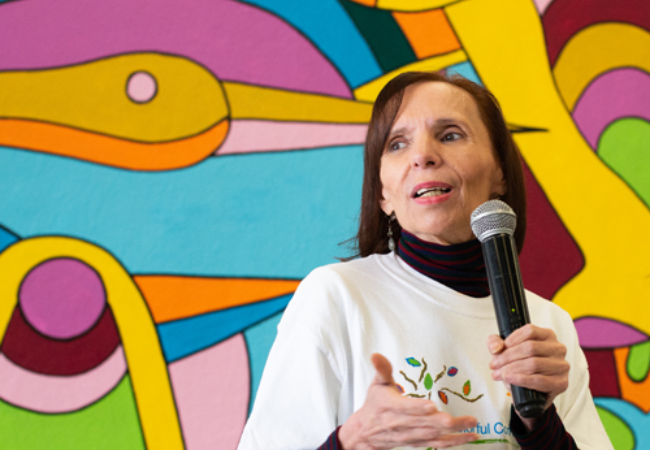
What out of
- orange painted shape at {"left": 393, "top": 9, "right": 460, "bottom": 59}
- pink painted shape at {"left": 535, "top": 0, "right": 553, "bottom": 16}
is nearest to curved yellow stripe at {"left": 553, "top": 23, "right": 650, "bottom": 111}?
pink painted shape at {"left": 535, "top": 0, "right": 553, "bottom": 16}

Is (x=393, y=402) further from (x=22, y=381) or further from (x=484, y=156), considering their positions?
(x=22, y=381)

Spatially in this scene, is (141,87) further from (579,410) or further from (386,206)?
(579,410)

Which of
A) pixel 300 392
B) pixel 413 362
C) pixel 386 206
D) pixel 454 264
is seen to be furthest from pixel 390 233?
pixel 300 392

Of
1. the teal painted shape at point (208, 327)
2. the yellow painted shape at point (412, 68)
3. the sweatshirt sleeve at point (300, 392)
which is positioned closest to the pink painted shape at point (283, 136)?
the yellow painted shape at point (412, 68)

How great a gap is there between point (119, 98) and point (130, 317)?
26.2 inches

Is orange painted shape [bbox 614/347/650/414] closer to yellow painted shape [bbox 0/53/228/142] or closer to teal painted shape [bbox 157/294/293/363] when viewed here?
teal painted shape [bbox 157/294/293/363]

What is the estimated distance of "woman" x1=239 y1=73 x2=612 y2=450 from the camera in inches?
40.8

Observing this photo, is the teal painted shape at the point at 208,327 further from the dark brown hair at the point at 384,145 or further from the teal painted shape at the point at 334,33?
the teal painted shape at the point at 334,33

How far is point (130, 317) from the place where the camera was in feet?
→ 5.74

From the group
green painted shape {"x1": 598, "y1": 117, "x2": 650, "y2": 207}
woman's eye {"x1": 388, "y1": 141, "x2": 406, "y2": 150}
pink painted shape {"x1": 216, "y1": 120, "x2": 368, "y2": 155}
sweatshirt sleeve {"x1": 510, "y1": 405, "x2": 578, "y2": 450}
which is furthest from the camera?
green painted shape {"x1": 598, "y1": 117, "x2": 650, "y2": 207}

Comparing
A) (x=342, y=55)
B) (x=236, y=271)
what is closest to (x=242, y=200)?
(x=236, y=271)

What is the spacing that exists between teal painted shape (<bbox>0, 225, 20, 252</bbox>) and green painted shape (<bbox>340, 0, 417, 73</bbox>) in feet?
4.11

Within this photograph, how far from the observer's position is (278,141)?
1913 millimetres

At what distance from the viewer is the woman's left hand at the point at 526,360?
32.6 inches
